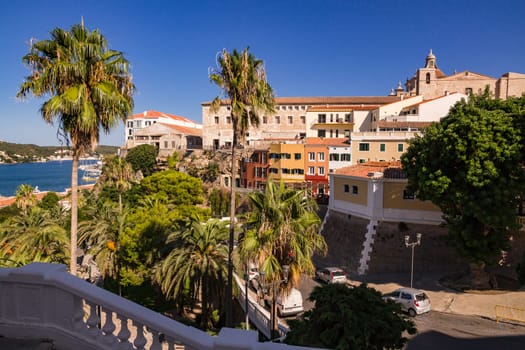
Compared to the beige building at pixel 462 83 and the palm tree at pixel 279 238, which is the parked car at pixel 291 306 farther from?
the beige building at pixel 462 83

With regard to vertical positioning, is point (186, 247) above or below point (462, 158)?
below

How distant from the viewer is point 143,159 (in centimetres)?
7606

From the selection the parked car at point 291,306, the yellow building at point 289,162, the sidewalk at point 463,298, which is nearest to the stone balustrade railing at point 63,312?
the parked car at point 291,306

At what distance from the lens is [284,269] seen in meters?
15.1

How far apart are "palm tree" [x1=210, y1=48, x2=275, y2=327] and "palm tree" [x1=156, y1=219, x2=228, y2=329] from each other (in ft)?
16.4

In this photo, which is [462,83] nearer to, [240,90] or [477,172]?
[477,172]

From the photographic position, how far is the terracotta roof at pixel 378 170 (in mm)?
30891

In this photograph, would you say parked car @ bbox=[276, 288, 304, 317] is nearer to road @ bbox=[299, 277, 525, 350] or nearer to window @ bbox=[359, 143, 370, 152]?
road @ bbox=[299, 277, 525, 350]

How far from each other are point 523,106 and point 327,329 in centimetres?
2208

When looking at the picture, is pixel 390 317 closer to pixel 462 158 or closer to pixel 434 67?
pixel 462 158

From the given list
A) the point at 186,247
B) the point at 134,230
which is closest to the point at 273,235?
the point at 186,247

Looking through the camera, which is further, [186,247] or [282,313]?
[186,247]

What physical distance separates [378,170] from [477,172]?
11208 millimetres

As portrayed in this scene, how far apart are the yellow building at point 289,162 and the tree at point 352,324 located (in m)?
45.4
